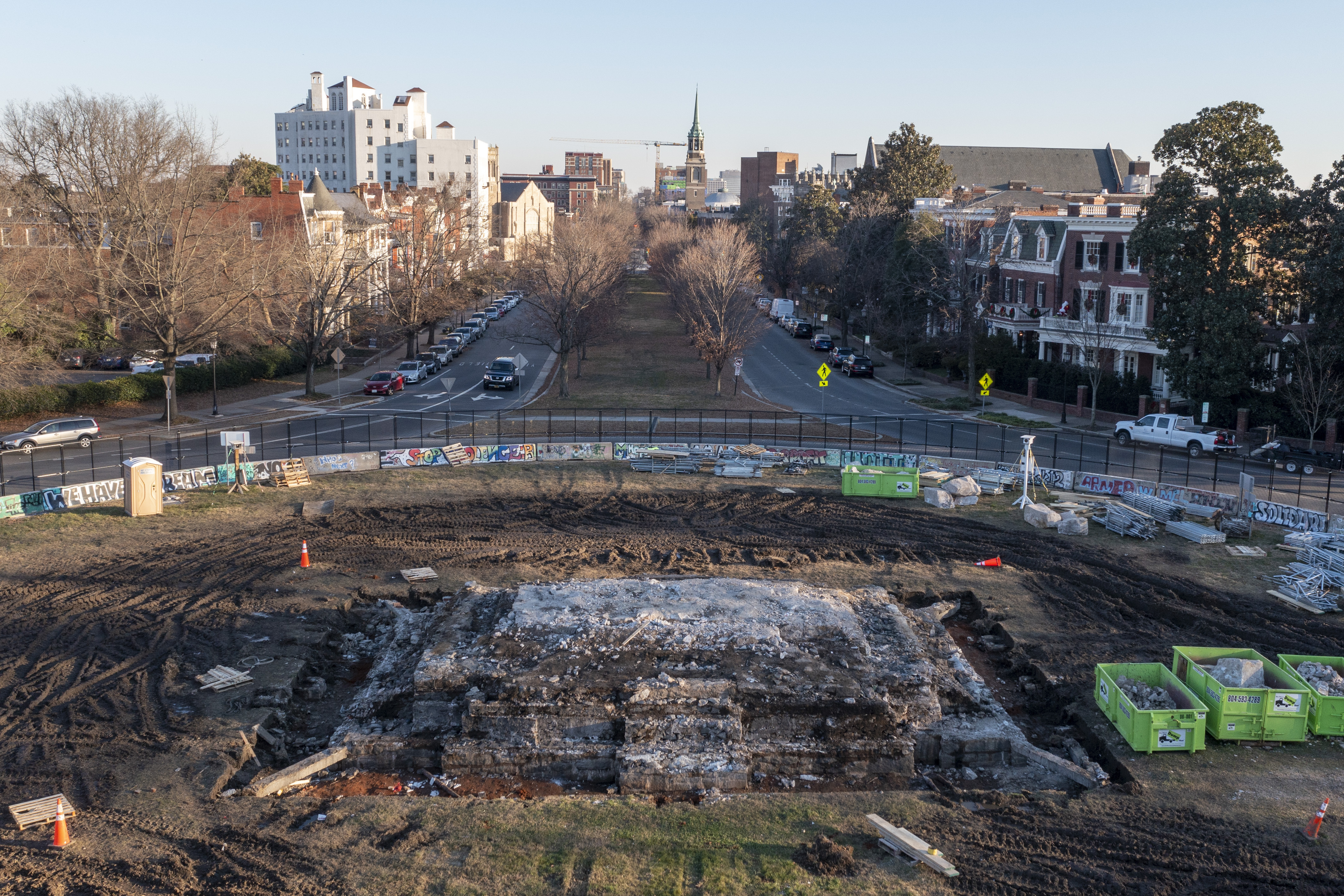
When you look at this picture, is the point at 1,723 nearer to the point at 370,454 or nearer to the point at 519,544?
the point at 519,544

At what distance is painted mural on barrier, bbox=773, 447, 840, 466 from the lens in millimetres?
39312

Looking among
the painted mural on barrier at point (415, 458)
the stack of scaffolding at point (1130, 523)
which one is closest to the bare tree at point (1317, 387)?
the stack of scaffolding at point (1130, 523)

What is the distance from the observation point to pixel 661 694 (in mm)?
17641

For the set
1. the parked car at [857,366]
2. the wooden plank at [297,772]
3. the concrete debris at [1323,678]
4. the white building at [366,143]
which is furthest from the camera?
the white building at [366,143]

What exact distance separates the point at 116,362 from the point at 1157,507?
57445 mm

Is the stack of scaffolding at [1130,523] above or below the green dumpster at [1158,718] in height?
above

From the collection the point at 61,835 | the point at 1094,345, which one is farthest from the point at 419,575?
the point at 1094,345

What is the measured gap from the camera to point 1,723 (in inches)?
700

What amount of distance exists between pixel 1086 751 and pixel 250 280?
4571cm

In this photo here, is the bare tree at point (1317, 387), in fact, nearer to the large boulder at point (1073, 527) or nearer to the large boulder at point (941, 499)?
the large boulder at point (1073, 527)

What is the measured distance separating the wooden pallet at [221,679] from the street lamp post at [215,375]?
31.7 meters

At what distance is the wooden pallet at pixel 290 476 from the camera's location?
35.1 meters

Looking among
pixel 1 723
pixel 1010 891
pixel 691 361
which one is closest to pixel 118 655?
pixel 1 723

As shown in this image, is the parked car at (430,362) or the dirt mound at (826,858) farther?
the parked car at (430,362)
